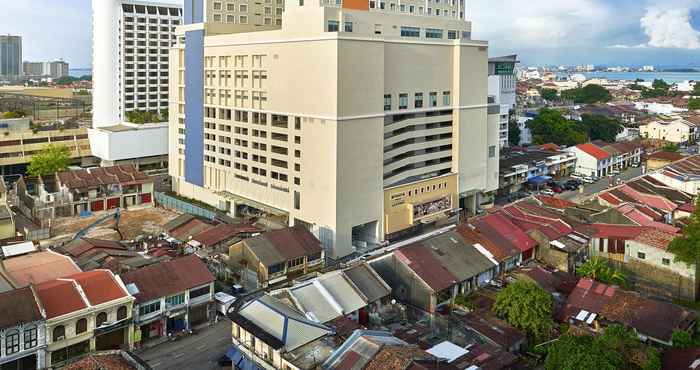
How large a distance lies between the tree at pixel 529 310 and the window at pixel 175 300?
11.0m

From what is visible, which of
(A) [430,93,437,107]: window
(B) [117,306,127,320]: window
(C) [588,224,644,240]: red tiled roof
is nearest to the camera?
(B) [117,306,127,320]: window

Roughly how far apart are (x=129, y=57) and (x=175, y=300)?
39176 millimetres

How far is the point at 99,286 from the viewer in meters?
18.3

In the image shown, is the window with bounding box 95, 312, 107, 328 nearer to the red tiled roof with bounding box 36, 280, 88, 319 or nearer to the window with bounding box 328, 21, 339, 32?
the red tiled roof with bounding box 36, 280, 88, 319

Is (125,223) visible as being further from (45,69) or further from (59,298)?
(45,69)

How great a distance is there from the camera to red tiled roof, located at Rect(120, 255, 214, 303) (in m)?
19.2

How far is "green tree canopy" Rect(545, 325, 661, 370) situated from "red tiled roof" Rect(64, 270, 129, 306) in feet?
42.8

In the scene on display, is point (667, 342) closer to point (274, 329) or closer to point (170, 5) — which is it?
point (274, 329)

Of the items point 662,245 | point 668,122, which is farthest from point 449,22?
point 668,122

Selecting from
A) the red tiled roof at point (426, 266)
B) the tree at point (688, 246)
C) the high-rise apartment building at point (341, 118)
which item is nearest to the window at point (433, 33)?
the high-rise apartment building at point (341, 118)

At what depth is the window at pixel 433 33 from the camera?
33.3 m

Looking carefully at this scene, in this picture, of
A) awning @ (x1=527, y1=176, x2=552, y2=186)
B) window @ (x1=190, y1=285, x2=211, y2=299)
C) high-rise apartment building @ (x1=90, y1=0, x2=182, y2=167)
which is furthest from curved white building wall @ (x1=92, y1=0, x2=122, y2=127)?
window @ (x1=190, y1=285, x2=211, y2=299)

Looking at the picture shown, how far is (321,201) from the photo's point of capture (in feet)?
90.7

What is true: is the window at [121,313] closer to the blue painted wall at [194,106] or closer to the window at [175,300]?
the window at [175,300]
